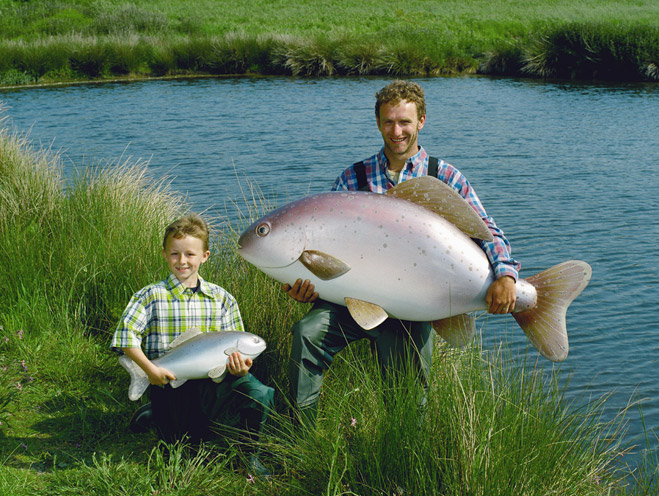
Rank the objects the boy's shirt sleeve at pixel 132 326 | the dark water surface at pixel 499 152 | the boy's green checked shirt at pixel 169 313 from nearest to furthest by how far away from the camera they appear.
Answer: the boy's shirt sleeve at pixel 132 326 → the boy's green checked shirt at pixel 169 313 → the dark water surface at pixel 499 152

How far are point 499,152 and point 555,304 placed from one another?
11.1m

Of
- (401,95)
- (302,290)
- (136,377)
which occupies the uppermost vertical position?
(401,95)

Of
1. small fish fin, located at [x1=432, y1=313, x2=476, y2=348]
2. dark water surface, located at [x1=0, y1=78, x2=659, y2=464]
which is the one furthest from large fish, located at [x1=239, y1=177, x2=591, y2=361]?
dark water surface, located at [x1=0, y1=78, x2=659, y2=464]

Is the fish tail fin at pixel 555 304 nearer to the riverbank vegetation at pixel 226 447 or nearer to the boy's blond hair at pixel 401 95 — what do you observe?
the riverbank vegetation at pixel 226 447

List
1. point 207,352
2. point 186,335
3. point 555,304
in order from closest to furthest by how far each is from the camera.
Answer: point 555,304, point 207,352, point 186,335

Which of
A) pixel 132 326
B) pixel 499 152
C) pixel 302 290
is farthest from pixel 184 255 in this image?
pixel 499 152

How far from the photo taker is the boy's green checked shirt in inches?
128

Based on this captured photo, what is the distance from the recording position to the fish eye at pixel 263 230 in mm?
2855

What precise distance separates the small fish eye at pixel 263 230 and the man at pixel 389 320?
0.79 feet

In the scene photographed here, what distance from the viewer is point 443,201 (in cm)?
292

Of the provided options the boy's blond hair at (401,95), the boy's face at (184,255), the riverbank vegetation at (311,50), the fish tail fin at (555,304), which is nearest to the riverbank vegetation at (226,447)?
the fish tail fin at (555,304)

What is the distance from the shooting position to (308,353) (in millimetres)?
3117

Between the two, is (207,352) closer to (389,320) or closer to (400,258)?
(389,320)

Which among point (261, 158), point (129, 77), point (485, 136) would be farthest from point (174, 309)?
point (129, 77)
